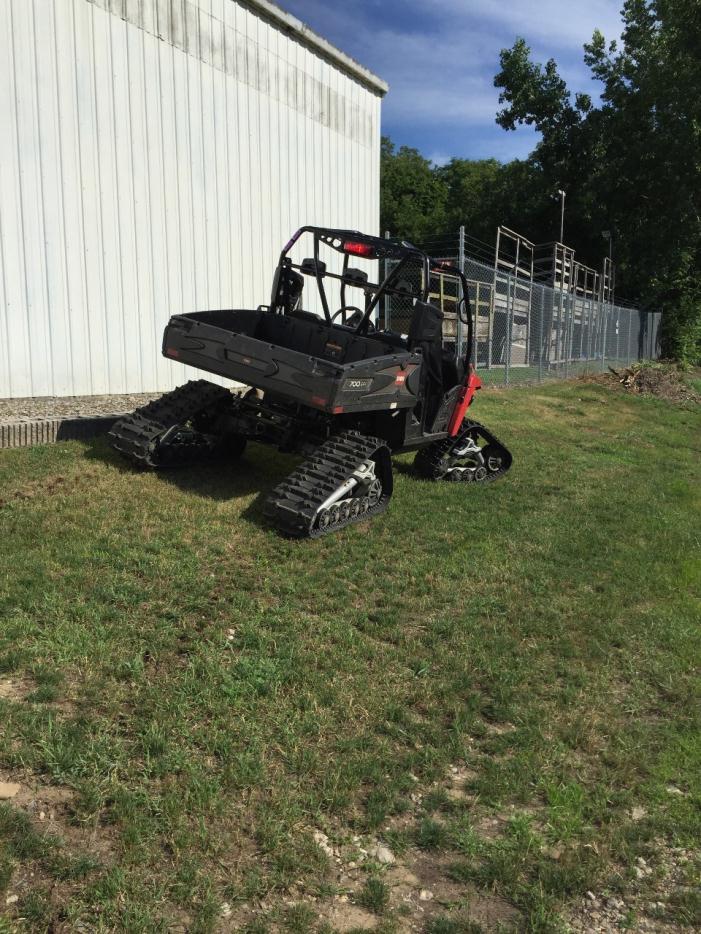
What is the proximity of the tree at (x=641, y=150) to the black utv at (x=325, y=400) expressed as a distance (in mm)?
28178

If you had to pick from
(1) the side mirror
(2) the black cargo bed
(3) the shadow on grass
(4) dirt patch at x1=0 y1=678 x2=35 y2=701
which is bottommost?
(4) dirt patch at x1=0 y1=678 x2=35 y2=701

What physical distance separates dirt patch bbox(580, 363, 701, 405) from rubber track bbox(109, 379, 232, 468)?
15506 mm

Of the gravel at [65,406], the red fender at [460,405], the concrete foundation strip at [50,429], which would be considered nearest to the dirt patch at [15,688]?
the concrete foundation strip at [50,429]

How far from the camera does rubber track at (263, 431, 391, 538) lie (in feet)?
16.6

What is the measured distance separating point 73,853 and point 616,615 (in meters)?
3.49

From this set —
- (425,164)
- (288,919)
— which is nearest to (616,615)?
(288,919)

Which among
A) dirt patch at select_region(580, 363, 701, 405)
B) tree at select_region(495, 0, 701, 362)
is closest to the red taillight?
dirt patch at select_region(580, 363, 701, 405)

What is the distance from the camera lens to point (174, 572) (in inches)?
173

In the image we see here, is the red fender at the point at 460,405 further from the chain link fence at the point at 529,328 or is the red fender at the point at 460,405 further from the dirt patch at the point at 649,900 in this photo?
the chain link fence at the point at 529,328

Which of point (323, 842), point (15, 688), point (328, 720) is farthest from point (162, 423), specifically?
point (323, 842)

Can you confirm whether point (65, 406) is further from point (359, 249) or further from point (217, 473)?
point (359, 249)

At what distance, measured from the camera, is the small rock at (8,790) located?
8.21 feet

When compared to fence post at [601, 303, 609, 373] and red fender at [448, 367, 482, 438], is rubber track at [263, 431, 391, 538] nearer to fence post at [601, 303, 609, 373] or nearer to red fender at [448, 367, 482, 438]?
red fender at [448, 367, 482, 438]

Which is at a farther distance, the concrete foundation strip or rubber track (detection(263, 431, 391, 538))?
the concrete foundation strip
